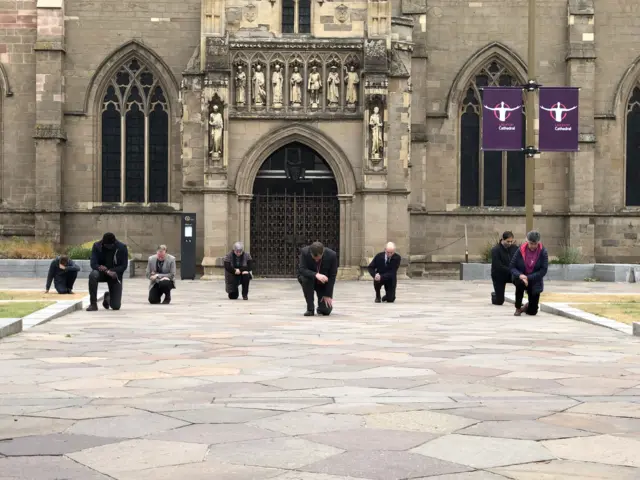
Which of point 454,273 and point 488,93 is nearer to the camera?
point 488,93

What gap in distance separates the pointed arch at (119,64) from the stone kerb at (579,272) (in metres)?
11.0

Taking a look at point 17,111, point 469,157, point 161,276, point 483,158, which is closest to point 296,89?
point 469,157

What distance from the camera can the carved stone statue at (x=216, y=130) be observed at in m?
31.5

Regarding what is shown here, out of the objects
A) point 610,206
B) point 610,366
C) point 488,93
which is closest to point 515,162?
point 610,206

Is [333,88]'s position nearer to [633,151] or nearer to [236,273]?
[236,273]

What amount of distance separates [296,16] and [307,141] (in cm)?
374

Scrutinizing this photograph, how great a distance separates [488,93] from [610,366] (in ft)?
49.9

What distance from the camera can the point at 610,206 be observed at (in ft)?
119

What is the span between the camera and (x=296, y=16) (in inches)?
1277

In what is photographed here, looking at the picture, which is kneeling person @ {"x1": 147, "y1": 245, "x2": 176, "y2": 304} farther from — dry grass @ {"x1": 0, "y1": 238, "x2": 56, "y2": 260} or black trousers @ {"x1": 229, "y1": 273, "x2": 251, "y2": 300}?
dry grass @ {"x1": 0, "y1": 238, "x2": 56, "y2": 260}

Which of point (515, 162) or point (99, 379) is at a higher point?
point (515, 162)

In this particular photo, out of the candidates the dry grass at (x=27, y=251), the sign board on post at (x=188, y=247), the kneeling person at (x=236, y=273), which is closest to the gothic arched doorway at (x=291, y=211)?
the sign board on post at (x=188, y=247)

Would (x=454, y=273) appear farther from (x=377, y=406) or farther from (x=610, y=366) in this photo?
(x=377, y=406)

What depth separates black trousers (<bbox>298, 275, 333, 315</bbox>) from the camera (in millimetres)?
18172
